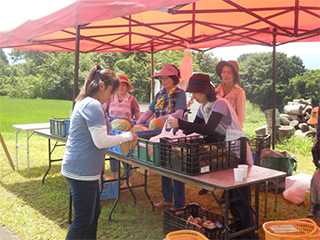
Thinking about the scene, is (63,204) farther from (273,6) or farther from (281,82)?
(281,82)

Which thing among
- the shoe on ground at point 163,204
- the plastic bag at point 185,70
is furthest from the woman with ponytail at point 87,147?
the plastic bag at point 185,70

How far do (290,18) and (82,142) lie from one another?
163 inches

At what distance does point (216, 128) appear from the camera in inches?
119

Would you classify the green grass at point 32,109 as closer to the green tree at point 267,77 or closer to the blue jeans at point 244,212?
the green tree at point 267,77

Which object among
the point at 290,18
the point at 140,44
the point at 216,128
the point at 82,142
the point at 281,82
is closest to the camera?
the point at 82,142

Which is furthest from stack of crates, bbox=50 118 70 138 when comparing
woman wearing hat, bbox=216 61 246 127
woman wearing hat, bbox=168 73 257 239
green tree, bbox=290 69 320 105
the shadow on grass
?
green tree, bbox=290 69 320 105

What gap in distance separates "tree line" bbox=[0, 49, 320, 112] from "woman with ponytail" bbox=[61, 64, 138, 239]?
55.6 ft

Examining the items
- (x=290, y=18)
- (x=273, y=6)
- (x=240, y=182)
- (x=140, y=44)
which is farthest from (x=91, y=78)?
(x=140, y=44)

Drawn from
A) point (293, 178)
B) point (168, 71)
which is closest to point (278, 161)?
point (293, 178)

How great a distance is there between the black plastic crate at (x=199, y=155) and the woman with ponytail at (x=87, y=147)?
570mm

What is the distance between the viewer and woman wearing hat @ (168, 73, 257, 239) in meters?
2.90

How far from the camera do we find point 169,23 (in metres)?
5.41

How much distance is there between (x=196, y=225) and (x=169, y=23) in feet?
12.0

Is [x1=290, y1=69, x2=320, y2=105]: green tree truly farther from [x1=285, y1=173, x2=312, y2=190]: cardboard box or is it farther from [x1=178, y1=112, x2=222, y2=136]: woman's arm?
[x1=178, y1=112, x2=222, y2=136]: woman's arm
